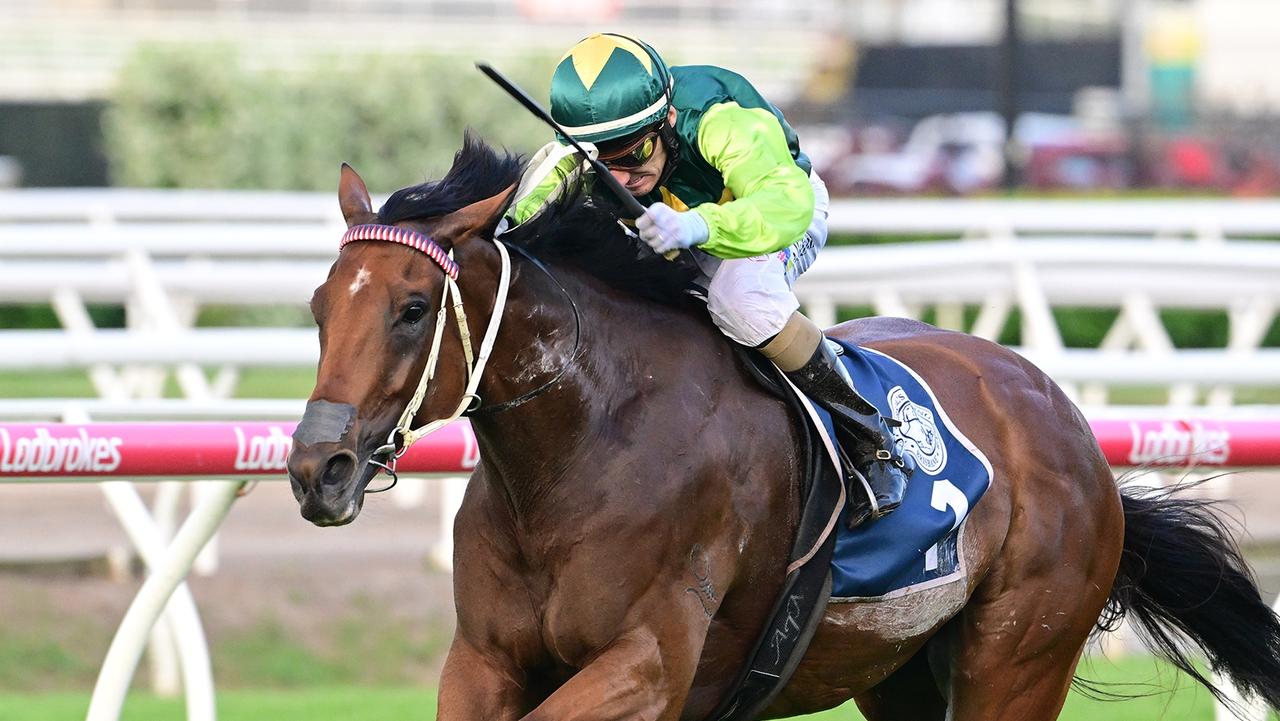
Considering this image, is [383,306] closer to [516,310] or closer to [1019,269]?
[516,310]

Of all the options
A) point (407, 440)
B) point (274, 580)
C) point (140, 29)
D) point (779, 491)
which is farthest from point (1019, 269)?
point (140, 29)

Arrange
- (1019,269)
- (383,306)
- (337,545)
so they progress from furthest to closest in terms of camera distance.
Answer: (337,545) < (1019,269) < (383,306)

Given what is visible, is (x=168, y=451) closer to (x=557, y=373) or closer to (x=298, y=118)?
(x=557, y=373)

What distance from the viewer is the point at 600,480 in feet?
10.2

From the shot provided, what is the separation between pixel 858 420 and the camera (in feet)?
11.1

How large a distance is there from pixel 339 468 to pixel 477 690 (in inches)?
22.9

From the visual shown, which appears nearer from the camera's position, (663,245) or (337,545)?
(663,245)

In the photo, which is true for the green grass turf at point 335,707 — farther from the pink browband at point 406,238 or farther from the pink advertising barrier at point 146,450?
the pink browband at point 406,238

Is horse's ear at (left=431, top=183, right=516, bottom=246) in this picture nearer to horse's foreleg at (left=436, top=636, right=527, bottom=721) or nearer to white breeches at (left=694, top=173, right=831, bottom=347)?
white breeches at (left=694, top=173, right=831, bottom=347)

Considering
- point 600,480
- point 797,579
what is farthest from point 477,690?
point 797,579

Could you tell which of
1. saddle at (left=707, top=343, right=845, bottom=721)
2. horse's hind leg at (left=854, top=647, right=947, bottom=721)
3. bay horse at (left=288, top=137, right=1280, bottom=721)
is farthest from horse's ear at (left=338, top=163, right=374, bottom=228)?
horse's hind leg at (left=854, top=647, right=947, bottom=721)

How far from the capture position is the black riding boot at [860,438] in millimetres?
3381

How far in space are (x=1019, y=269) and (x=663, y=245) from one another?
3795mm

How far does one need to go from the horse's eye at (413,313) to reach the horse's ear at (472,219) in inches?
5.8
